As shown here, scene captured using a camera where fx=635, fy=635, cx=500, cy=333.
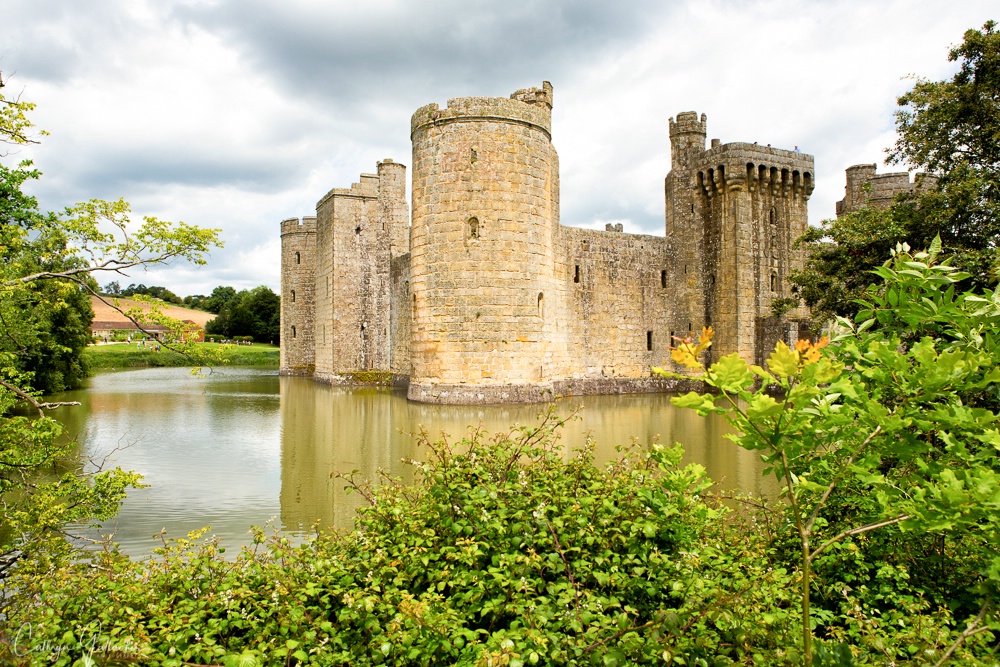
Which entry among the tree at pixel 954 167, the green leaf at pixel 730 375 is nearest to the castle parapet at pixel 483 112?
the tree at pixel 954 167

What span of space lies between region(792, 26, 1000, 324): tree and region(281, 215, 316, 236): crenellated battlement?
25317 mm

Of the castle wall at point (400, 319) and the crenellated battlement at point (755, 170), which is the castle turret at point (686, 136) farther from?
the castle wall at point (400, 319)

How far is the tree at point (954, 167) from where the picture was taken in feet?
27.6

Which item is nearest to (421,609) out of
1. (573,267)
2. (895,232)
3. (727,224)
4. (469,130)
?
(895,232)

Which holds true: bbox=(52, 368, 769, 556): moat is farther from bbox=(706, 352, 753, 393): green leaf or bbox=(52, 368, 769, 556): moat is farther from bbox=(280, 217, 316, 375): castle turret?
bbox=(280, 217, 316, 375): castle turret

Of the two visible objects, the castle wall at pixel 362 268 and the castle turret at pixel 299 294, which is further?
the castle turret at pixel 299 294

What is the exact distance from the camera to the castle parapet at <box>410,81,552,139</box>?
17188 mm

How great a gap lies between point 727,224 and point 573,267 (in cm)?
547

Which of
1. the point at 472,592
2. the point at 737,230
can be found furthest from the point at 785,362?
the point at 737,230

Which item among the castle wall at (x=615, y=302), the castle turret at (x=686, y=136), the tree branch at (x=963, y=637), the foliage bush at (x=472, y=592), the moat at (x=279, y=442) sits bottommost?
the moat at (x=279, y=442)

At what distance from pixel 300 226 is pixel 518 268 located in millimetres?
17601

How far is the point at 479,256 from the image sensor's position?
55.5 feet

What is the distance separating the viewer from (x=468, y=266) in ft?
55.5

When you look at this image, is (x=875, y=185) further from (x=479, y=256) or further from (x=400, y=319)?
(x=400, y=319)
